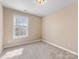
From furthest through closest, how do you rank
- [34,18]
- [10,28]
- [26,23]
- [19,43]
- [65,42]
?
[34,18], [26,23], [19,43], [10,28], [65,42]

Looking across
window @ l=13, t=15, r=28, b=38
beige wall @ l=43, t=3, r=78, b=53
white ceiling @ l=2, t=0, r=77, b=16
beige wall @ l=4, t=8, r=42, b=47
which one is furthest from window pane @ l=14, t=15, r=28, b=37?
beige wall @ l=43, t=3, r=78, b=53

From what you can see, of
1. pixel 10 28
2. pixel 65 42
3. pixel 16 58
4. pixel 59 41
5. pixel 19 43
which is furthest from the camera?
Answer: pixel 19 43

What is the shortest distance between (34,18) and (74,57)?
3.59m

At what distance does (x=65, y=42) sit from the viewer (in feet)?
11.7

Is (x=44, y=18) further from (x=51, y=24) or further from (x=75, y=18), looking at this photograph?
(x=75, y=18)

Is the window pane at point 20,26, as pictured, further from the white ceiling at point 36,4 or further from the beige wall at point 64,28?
the beige wall at point 64,28

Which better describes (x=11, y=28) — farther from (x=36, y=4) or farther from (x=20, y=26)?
(x=36, y=4)

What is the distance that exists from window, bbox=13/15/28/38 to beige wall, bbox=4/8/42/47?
0.21 metres

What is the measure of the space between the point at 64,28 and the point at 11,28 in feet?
9.53

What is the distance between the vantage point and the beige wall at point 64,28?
10.2ft

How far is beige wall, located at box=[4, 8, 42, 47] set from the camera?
13.4 feet

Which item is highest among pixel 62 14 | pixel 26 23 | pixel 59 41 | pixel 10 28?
pixel 62 14

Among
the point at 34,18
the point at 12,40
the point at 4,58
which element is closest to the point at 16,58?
the point at 4,58

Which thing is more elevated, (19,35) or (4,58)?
(19,35)
